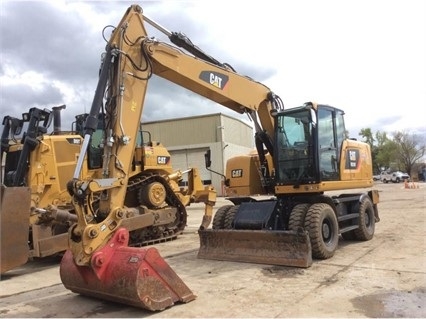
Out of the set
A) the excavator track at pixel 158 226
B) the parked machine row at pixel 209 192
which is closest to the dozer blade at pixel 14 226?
the parked machine row at pixel 209 192

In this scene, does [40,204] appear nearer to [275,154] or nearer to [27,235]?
[27,235]

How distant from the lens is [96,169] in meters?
9.61

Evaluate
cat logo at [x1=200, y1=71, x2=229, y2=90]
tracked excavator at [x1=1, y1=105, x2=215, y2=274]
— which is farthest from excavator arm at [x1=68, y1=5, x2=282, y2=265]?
tracked excavator at [x1=1, y1=105, x2=215, y2=274]

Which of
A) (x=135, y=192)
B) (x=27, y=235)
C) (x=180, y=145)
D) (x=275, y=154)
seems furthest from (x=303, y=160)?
(x=180, y=145)

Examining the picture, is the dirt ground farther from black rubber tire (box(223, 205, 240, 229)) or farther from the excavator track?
the excavator track

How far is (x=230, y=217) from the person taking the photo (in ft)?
28.5

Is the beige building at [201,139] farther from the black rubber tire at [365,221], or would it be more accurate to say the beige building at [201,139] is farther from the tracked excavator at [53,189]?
the black rubber tire at [365,221]

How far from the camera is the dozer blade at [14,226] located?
7.32 m

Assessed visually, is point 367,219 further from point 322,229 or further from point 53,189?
point 53,189

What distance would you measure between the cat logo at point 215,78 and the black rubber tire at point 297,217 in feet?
8.13

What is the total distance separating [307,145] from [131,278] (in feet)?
14.2

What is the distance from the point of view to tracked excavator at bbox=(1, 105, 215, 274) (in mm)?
7457

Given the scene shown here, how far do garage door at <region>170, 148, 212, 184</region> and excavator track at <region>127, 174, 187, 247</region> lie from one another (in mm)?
23196

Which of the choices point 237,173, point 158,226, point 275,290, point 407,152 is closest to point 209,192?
point 158,226
